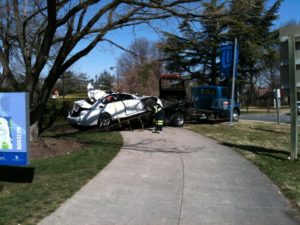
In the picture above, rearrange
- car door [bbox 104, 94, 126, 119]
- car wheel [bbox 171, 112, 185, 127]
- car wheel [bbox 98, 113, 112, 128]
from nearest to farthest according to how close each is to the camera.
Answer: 1. car wheel [bbox 98, 113, 112, 128]
2. car door [bbox 104, 94, 126, 119]
3. car wheel [bbox 171, 112, 185, 127]

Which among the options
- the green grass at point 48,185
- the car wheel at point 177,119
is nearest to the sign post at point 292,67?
the green grass at point 48,185

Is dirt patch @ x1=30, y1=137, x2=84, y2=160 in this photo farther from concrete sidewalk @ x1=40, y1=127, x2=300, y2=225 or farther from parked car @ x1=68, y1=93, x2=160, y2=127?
parked car @ x1=68, y1=93, x2=160, y2=127

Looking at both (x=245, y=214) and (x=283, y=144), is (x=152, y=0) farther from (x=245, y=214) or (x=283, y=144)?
(x=283, y=144)

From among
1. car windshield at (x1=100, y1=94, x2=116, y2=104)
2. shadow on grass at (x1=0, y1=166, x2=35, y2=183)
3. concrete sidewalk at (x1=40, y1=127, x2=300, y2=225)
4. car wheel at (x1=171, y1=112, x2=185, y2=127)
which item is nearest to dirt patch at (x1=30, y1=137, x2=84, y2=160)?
shadow on grass at (x1=0, y1=166, x2=35, y2=183)

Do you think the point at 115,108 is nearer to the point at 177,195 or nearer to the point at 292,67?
the point at 292,67

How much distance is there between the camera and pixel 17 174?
9.33 metres

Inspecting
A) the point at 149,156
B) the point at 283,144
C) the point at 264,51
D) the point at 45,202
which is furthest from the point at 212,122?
the point at 45,202

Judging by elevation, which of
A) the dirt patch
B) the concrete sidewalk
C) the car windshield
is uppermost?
the car windshield

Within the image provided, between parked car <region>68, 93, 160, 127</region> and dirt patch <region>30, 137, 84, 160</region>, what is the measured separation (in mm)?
6501

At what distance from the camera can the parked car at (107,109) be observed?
20.9 metres

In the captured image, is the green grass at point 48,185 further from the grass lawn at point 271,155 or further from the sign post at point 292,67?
the sign post at point 292,67

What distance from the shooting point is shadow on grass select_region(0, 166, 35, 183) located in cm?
877

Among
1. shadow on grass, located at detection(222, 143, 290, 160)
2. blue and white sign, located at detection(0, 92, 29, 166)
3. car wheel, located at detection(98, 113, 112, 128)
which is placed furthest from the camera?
car wheel, located at detection(98, 113, 112, 128)

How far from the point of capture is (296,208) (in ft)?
23.9
